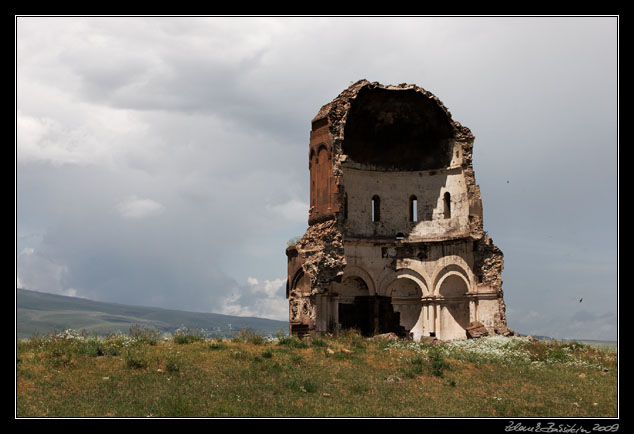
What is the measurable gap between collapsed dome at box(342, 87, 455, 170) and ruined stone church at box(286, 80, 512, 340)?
0.05m

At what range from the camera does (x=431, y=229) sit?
30.6 meters

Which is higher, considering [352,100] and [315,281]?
[352,100]

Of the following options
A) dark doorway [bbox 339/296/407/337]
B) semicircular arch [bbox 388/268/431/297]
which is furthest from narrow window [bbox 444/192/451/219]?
dark doorway [bbox 339/296/407/337]

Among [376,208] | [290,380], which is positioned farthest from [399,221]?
[290,380]

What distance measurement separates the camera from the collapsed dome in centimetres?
2964

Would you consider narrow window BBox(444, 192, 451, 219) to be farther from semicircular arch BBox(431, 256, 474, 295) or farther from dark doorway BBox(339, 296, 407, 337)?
dark doorway BBox(339, 296, 407, 337)

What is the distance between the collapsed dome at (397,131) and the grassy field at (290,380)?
39.1ft

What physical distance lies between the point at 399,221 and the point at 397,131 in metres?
4.11

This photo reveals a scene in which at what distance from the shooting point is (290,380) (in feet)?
49.8

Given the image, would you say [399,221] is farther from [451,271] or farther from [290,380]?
[290,380]

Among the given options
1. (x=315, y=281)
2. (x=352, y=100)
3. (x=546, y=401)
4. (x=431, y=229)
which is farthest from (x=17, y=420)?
(x=431, y=229)

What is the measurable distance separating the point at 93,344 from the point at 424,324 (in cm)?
1602

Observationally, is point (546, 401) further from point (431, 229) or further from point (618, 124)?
point (431, 229)

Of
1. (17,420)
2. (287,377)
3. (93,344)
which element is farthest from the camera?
(93,344)
